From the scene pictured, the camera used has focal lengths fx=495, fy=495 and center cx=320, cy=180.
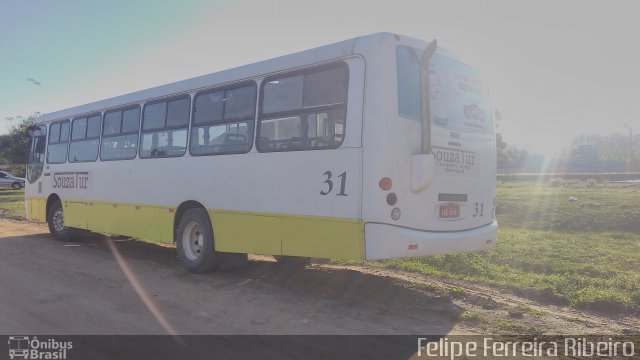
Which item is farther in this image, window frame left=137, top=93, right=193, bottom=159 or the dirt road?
window frame left=137, top=93, right=193, bottom=159

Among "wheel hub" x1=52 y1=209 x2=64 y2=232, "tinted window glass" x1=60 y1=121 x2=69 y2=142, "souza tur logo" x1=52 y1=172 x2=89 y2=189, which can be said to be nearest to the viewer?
"souza tur logo" x1=52 y1=172 x2=89 y2=189

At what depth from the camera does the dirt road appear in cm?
540

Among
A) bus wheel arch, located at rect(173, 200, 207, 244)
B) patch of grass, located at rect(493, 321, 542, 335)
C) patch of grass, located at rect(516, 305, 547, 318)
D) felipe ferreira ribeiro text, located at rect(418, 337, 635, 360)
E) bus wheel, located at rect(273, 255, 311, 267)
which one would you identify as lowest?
felipe ferreira ribeiro text, located at rect(418, 337, 635, 360)

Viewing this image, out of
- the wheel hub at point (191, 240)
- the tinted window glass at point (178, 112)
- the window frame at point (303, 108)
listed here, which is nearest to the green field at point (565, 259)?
the wheel hub at point (191, 240)

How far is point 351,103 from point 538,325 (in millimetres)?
3293

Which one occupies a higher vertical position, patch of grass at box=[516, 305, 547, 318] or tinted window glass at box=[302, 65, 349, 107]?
tinted window glass at box=[302, 65, 349, 107]

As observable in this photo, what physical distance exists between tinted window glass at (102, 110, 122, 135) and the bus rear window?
21.2 feet

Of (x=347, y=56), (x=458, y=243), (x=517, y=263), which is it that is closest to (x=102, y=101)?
(x=347, y=56)

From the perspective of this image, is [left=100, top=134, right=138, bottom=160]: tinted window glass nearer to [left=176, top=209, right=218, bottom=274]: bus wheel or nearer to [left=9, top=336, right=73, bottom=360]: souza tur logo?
[left=176, top=209, right=218, bottom=274]: bus wheel

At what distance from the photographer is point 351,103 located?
5934 mm

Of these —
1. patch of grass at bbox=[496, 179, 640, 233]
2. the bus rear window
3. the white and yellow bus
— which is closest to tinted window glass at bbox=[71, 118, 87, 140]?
the white and yellow bus

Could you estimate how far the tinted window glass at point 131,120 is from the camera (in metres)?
9.49

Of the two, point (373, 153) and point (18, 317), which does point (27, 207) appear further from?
point (373, 153)

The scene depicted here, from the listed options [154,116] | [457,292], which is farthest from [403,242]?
[154,116]
